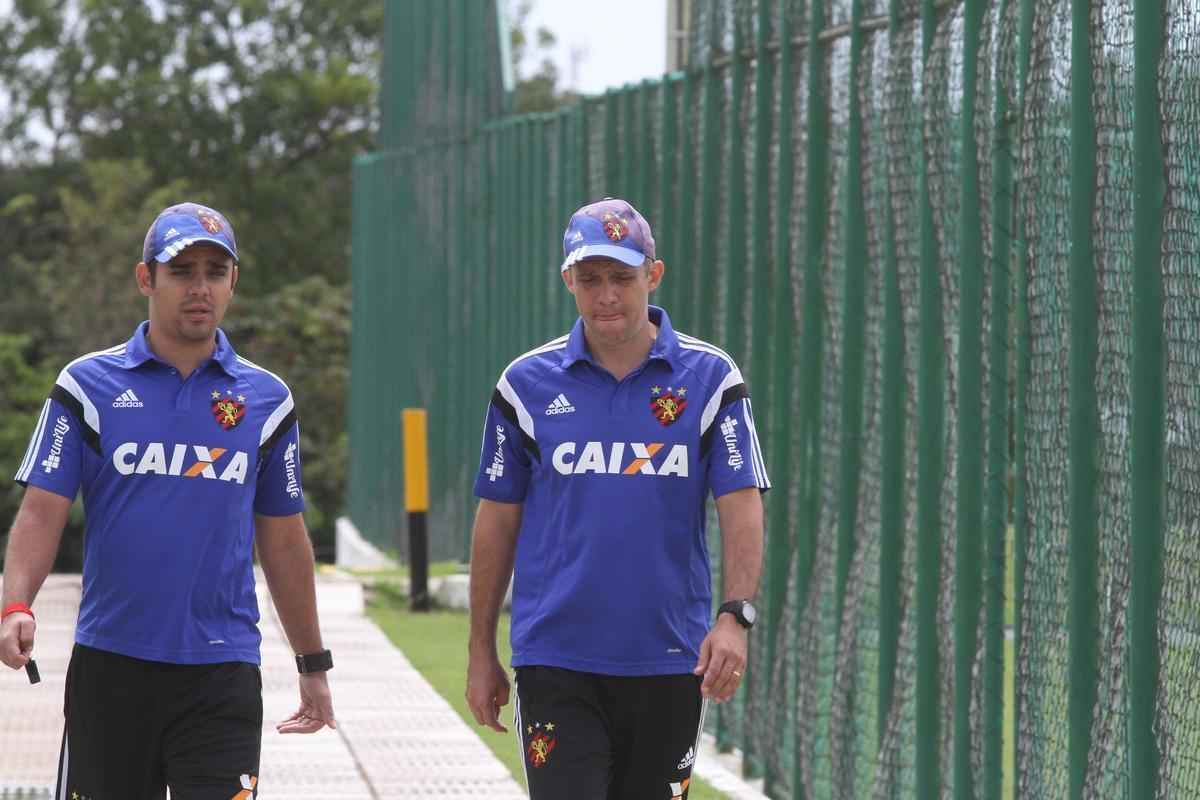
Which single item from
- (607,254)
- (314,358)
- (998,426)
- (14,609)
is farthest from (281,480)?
(314,358)

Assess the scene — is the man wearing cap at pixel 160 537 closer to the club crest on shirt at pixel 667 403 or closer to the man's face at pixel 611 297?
the man's face at pixel 611 297

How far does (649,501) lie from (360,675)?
22.9 feet

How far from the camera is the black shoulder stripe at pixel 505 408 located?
4.79m

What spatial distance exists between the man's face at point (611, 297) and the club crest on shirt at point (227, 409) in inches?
32.1

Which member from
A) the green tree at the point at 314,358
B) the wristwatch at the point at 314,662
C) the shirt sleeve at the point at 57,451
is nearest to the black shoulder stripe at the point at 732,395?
the wristwatch at the point at 314,662

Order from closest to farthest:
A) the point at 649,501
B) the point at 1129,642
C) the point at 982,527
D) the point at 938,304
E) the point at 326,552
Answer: the point at 649,501 < the point at 1129,642 < the point at 982,527 < the point at 938,304 < the point at 326,552

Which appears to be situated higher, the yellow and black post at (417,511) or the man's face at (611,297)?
the man's face at (611,297)

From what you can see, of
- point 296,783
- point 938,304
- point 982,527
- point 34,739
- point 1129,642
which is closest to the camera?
point 1129,642

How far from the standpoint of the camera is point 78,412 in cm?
478

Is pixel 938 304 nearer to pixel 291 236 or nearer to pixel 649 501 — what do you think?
pixel 649 501

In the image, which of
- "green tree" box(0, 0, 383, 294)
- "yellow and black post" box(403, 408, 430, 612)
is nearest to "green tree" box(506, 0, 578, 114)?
"green tree" box(0, 0, 383, 294)

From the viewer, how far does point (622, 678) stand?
469 cm

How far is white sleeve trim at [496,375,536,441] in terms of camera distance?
475cm

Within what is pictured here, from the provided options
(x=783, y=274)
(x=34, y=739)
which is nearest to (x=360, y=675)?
(x=34, y=739)
